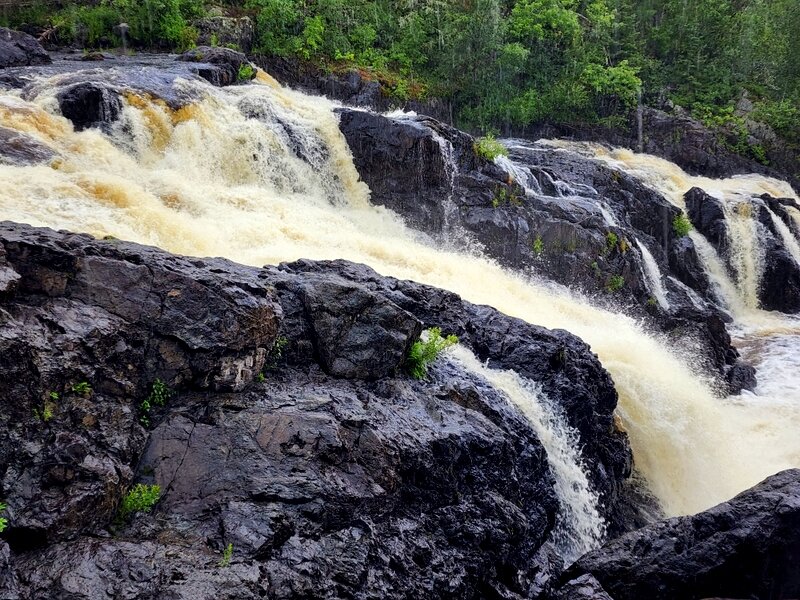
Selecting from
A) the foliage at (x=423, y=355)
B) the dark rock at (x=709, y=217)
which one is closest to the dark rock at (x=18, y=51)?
the foliage at (x=423, y=355)

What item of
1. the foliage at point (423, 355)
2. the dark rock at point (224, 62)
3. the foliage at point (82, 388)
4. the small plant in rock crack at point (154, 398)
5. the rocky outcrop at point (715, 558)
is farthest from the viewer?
the dark rock at point (224, 62)

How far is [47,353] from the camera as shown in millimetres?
5543

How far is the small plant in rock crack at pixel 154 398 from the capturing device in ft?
19.7

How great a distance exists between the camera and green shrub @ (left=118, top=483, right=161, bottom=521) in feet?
17.5

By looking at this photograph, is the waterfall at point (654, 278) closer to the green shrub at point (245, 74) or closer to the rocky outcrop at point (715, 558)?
the rocky outcrop at point (715, 558)

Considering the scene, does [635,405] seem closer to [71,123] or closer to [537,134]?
[71,123]

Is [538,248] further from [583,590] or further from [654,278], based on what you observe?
[583,590]

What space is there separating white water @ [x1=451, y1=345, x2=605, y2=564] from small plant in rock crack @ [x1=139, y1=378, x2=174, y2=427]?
168 inches

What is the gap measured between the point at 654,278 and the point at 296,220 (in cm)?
1134

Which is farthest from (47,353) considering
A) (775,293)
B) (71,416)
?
(775,293)

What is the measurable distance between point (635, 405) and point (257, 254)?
717 centimetres

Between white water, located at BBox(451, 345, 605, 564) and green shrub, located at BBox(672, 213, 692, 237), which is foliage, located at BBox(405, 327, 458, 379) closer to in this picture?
white water, located at BBox(451, 345, 605, 564)

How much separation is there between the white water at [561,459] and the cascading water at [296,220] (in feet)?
6.80

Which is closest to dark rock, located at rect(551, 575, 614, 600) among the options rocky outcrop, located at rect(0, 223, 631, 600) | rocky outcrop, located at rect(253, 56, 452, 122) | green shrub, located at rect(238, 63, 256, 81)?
rocky outcrop, located at rect(0, 223, 631, 600)
